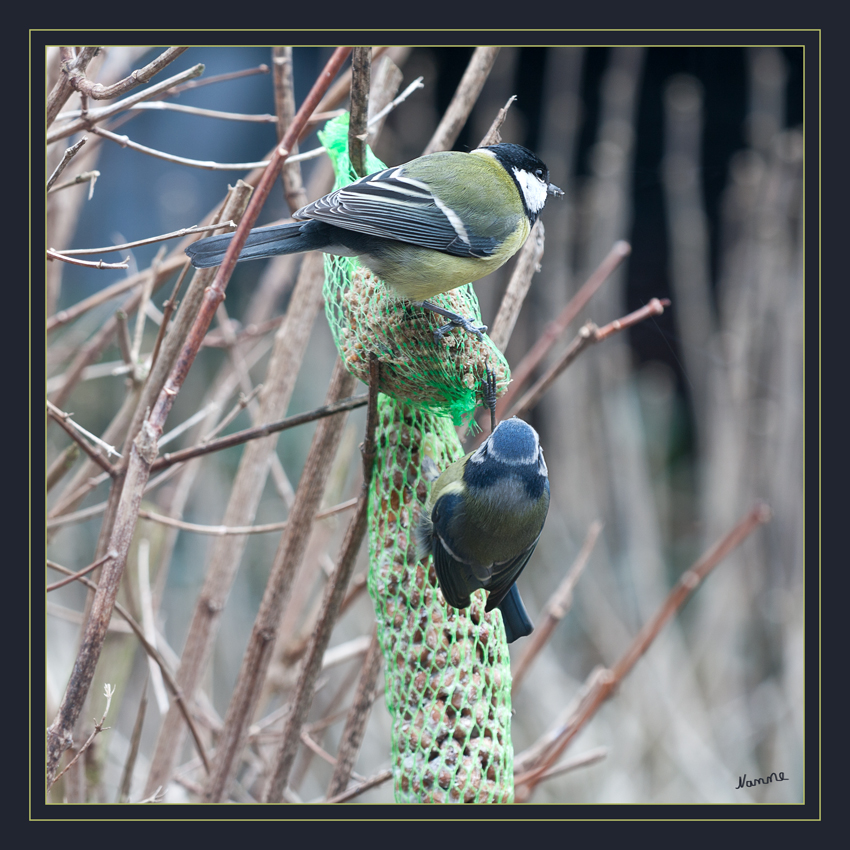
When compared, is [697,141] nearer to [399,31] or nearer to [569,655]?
[399,31]

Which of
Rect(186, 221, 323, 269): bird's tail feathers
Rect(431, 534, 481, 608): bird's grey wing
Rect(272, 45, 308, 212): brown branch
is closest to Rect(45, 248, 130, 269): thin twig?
Rect(186, 221, 323, 269): bird's tail feathers

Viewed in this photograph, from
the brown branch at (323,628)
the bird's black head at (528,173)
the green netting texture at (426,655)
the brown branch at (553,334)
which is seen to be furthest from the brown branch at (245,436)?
the bird's black head at (528,173)

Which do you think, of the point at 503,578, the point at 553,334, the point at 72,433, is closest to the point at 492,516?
the point at 503,578

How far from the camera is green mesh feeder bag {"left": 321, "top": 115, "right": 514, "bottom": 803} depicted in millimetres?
1388

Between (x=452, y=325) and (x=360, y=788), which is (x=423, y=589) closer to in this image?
(x=360, y=788)

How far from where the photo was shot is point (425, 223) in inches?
61.2

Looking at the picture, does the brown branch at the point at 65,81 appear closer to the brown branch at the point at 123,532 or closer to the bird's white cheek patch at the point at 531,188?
the brown branch at the point at 123,532

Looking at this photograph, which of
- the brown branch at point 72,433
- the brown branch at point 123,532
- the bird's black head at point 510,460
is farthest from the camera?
the bird's black head at point 510,460

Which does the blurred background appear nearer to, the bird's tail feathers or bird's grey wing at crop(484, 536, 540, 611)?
the bird's tail feathers

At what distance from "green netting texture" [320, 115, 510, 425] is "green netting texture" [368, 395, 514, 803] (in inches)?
5.2

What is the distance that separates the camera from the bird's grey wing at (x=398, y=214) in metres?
1.43

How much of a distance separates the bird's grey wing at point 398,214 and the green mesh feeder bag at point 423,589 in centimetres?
11

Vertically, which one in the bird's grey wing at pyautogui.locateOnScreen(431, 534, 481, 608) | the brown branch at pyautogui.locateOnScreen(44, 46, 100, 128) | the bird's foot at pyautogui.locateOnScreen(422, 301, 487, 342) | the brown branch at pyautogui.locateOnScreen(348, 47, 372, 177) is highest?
the brown branch at pyautogui.locateOnScreen(348, 47, 372, 177)

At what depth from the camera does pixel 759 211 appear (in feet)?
10.3
